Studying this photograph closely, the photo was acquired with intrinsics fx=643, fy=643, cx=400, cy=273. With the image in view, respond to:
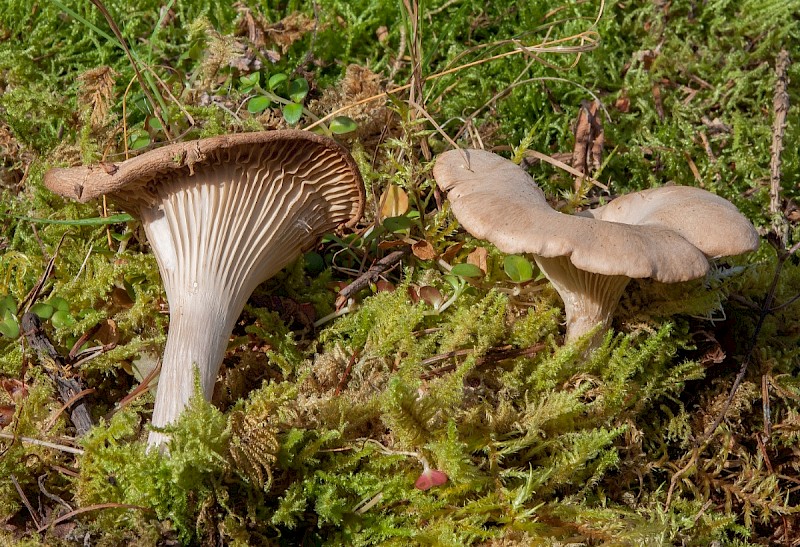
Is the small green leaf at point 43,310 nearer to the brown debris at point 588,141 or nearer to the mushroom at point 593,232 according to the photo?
the mushroom at point 593,232

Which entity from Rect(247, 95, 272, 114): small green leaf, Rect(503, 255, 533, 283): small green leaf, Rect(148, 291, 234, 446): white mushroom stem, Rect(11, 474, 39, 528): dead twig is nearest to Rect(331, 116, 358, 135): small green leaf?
Rect(247, 95, 272, 114): small green leaf

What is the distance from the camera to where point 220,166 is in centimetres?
216

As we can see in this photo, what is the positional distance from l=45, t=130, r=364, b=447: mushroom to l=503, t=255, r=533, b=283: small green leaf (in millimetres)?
705

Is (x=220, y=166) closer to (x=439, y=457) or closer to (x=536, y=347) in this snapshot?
(x=439, y=457)

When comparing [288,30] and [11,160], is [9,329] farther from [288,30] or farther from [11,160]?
[288,30]

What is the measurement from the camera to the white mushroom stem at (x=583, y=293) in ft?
7.54

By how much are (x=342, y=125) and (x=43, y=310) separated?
1.47 meters

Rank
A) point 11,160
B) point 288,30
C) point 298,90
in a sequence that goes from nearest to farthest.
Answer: point 298,90 → point 11,160 → point 288,30

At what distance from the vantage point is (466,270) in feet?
8.77

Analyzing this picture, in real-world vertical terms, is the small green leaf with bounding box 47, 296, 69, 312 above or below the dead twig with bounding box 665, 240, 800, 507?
above

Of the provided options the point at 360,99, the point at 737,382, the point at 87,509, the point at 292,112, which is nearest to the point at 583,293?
the point at 737,382

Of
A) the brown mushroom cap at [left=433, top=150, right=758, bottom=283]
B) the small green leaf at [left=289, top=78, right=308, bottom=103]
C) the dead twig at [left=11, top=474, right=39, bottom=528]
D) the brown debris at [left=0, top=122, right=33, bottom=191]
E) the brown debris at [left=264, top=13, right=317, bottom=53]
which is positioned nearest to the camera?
the brown mushroom cap at [left=433, top=150, right=758, bottom=283]

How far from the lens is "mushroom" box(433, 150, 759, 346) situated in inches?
76.5

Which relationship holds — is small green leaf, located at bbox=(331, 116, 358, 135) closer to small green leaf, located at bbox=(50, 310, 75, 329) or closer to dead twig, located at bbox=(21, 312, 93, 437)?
small green leaf, located at bbox=(50, 310, 75, 329)
